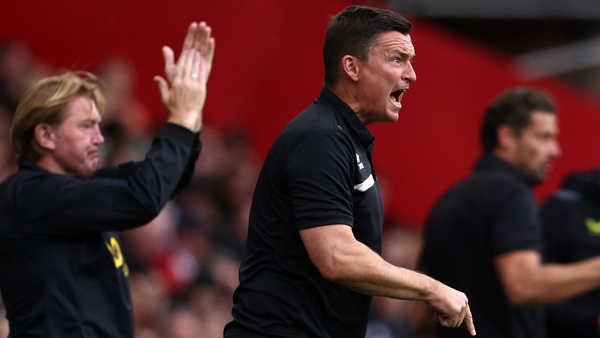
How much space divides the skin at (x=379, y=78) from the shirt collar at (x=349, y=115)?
4 centimetres

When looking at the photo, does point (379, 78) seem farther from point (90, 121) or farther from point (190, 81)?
point (90, 121)

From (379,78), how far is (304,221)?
0.67 meters

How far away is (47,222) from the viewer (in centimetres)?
386

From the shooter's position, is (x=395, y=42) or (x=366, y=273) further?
(x=395, y=42)

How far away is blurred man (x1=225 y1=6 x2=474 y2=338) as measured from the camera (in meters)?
3.23

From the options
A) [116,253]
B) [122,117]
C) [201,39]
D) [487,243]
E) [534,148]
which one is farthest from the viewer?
[122,117]

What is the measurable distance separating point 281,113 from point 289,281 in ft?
20.3

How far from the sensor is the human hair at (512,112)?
5.17m

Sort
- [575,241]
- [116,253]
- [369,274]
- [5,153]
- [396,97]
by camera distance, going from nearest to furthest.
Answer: [369,274]
[396,97]
[116,253]
[575,241]
[5,153]

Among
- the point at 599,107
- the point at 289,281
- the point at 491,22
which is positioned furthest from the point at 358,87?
the point at 491,22

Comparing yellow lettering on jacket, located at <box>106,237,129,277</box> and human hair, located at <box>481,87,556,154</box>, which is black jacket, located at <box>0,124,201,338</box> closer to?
yellow lettering on jacket, located at <box>106,237,129,277</box>

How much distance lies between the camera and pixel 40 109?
4102 mm

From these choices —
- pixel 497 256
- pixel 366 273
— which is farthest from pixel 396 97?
pixel 497 256

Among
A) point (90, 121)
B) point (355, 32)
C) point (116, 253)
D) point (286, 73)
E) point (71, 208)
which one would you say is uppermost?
point (355, 32)
